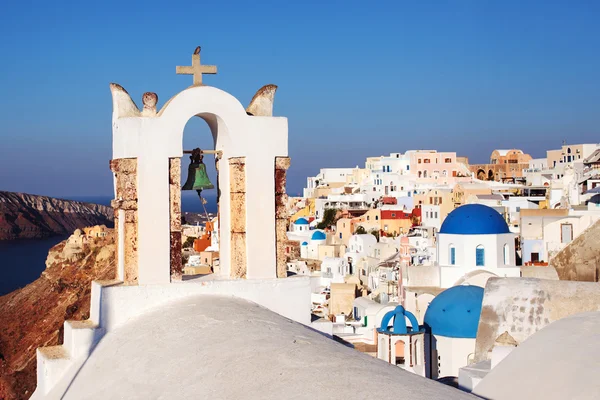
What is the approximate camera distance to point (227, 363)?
483 centimetres

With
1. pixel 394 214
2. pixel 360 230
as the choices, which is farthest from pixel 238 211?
pixel 394 214

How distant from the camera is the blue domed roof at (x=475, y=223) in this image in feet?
80.4

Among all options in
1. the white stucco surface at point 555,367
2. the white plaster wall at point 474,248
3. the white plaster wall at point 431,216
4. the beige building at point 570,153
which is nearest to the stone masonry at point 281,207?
the white stucco surface at point 555,367

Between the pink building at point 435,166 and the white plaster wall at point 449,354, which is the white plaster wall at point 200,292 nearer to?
the white plaster wall at point 449,354

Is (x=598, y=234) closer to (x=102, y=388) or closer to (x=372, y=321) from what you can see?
(x=372, y=321)

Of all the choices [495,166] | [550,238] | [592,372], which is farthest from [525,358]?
[495,166]

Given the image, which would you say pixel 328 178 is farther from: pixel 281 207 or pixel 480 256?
pixel 281 207

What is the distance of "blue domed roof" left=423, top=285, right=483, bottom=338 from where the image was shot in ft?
62.7

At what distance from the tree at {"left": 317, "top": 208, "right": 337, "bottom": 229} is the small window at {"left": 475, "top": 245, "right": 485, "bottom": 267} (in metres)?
27.3

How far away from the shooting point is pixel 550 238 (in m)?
31.3

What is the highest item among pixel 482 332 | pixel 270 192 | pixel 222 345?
pixel 270 192

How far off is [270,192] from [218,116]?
0.78m

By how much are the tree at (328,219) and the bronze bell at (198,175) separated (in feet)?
144

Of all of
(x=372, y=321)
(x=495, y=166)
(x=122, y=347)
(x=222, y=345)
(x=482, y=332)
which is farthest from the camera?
(x=495, y=166)
